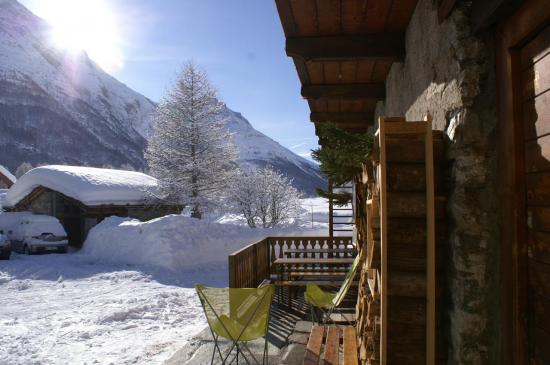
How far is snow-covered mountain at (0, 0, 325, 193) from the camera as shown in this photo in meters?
105

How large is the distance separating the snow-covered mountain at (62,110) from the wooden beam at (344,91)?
66.6 metres

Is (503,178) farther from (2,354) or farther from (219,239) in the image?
(219,239)

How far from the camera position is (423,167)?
8.46 feet

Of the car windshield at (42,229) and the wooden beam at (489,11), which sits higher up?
the wooden beam at (489,11)

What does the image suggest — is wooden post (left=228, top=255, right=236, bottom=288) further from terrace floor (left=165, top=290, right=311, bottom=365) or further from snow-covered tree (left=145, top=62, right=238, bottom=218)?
snow-covered tree (left=145, top=62, right=238, bottom=218)

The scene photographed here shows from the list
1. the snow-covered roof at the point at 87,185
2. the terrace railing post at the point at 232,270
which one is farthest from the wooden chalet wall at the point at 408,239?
the snow-covered roof at the point at 87,185

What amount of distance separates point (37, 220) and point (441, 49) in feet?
59.1

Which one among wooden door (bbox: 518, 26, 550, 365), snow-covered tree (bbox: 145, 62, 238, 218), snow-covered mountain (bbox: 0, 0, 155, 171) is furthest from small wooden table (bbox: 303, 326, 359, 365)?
snow-covered mountain (bbox: 0, 0, 155, 171)

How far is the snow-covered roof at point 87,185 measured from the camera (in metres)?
18.7

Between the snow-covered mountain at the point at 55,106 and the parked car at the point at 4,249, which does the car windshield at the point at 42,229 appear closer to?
the parked car at the point at 4,249

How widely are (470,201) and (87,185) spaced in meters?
19.3

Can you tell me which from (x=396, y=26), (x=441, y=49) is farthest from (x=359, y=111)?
(x=441, y=49)

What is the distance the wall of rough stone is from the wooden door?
0.26m

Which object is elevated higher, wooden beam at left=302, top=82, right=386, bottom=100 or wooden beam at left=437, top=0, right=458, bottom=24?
wooden beam at left=302, top=82, right=386, bottom=100
